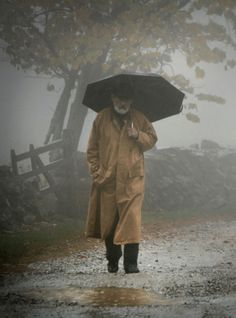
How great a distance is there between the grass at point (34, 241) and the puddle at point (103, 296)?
202 centimetres

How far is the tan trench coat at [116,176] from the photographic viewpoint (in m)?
5.38

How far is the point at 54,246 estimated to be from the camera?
803 centimetres

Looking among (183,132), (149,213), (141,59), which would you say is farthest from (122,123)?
(183,132)

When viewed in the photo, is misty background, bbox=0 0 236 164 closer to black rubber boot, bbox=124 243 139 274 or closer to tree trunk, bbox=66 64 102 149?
tree trunk, bbox=66 64 102 149

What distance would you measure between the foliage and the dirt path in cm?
655

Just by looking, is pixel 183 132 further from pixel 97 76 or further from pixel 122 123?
pixel 122 123

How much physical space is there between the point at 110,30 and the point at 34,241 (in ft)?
21.2

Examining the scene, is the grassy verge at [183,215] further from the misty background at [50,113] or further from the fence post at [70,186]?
the misty background at [50,113]

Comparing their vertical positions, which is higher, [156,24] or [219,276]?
[156,24]

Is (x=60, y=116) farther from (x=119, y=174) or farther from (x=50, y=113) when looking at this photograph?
(x=50, y=113)

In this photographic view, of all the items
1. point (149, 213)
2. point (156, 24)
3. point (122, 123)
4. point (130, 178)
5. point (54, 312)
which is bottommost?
point (149, 213)

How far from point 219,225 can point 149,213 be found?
90.4 inches

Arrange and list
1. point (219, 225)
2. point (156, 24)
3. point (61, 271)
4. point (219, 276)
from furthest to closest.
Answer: point (156, 24) → point (219, 225) → point (61, 271) → point (219, 276)

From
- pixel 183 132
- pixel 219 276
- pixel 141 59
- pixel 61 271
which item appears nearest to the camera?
pixel 219 276
